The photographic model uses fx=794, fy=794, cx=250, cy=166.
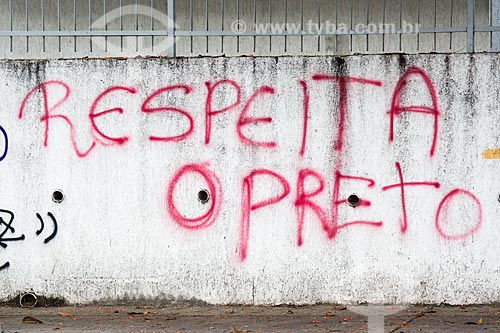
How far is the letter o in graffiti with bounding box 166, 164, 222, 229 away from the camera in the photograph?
21.6 ft

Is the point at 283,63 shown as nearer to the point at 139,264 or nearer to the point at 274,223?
the point at 274,223

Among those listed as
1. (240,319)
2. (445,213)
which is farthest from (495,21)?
(240,319)

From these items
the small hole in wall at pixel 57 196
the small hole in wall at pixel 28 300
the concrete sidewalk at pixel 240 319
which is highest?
the small hole in wall at pixel 57 196

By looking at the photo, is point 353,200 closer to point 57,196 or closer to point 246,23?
point 57,196

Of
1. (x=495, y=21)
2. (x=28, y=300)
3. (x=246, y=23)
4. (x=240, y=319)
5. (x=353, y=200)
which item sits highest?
(x=246, y=23)

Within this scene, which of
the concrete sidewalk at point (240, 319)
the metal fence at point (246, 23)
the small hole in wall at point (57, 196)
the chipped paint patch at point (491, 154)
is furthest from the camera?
the metal fence at point (246, 23)

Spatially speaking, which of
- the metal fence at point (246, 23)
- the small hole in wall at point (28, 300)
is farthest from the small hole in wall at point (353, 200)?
the small hole in wall at point (28, 300)

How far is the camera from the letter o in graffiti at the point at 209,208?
6.58 metres

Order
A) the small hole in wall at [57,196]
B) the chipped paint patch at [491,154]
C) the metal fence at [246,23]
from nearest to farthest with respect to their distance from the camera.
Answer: the chipped paint patch at [491,154] → the small hole in wall at [57,196] → the metal fence at [246,23]

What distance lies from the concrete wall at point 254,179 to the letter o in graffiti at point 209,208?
0.04ft

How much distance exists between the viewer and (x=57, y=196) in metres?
6.62

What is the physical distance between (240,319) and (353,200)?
1343 mm

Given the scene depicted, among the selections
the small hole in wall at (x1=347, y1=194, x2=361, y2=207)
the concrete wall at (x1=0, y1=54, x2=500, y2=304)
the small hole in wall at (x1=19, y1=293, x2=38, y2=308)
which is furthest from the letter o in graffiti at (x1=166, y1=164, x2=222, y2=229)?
the small hole in wall at (x1=19, y1=293, x2=38, y2=308)

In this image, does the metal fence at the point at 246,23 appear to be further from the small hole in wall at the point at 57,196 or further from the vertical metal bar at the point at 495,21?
the small hole in wall at the point at 57,196
